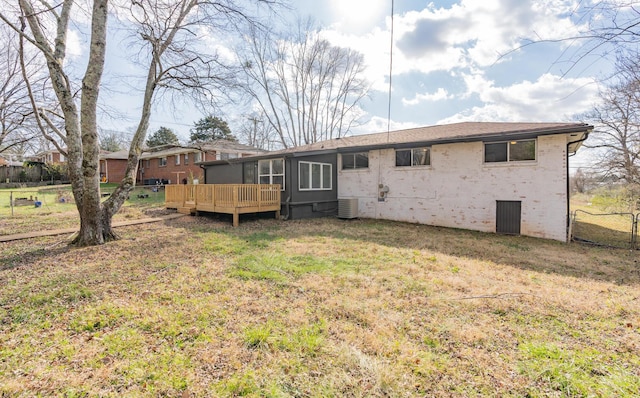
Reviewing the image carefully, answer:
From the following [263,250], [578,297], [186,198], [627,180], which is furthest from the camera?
[627,180]

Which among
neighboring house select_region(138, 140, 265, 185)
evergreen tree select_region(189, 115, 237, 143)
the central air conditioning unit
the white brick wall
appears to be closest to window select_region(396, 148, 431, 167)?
the white brick wall

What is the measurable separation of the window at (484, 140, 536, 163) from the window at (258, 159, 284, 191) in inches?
304

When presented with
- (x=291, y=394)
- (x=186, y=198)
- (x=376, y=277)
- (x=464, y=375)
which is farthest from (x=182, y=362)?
(x=186, y=198)

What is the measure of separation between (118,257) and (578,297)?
7954 millimetres

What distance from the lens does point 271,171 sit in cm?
1243

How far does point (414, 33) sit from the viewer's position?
311 inches

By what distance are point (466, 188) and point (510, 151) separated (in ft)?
5.73

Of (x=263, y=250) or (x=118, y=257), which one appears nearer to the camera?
(x=118, y=257)

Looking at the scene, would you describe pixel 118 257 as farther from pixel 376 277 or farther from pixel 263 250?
pixel 376 277

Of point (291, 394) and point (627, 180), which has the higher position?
point (627, 180)

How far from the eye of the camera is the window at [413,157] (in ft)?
35.8

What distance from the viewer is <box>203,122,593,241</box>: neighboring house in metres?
8.57

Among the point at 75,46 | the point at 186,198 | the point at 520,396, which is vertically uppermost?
the point at 75,46

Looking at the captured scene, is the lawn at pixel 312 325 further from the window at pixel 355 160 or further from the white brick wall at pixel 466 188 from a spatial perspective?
the window at pixel 355 160
